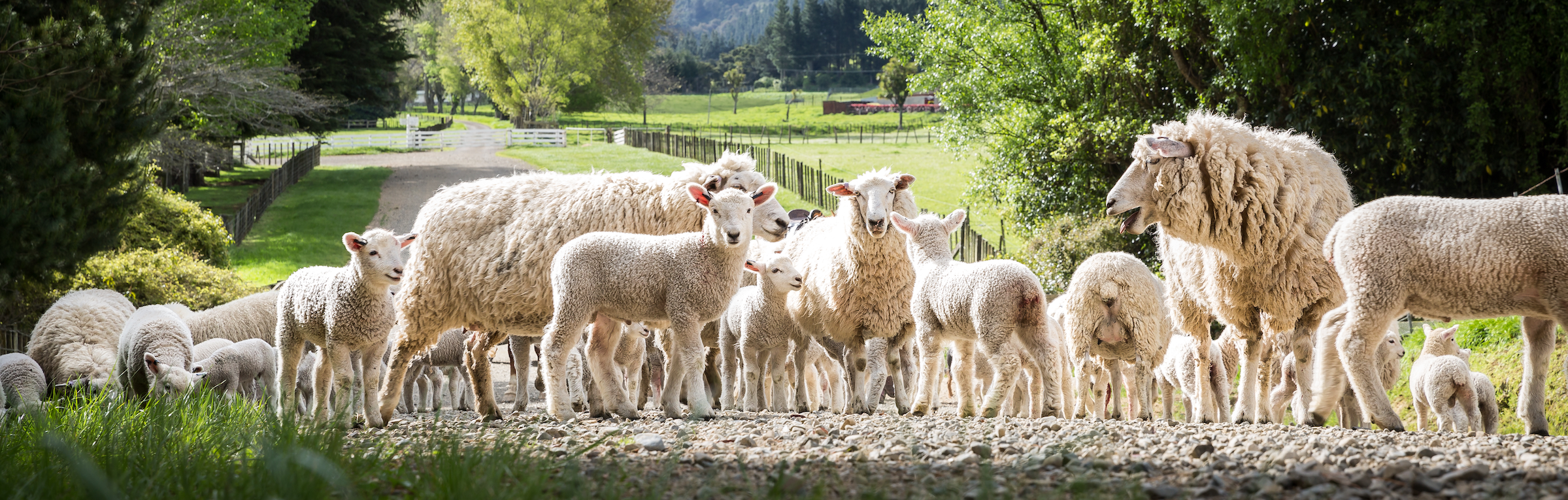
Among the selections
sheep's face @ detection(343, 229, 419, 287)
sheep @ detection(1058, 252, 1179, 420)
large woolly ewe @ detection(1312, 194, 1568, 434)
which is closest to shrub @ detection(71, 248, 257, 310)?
sheep's face @ detection(343, 229, 419, 287)

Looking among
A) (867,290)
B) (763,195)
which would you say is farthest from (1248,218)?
(763,195)

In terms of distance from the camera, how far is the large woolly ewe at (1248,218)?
6.42 meters

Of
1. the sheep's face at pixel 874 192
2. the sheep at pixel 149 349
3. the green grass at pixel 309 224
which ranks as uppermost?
the sheep's face at pixel 874 192

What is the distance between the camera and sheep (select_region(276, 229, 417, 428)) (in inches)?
262

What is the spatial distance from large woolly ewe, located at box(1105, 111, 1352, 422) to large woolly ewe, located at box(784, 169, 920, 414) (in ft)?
5.86

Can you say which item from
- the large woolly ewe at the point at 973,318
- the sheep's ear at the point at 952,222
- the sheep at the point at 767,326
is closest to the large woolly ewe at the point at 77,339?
the sheep at the point at 767,326

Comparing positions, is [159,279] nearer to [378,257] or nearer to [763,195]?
[378,257]

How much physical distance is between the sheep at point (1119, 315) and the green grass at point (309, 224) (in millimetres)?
13357

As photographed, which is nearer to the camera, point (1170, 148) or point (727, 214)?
point (1170, 148)

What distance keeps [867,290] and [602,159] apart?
32400 mm

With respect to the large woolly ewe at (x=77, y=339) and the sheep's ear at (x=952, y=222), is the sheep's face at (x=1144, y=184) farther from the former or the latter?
the large woolly ewe at (x=77, y=339)

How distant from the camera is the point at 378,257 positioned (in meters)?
6.67

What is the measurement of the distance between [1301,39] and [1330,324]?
10.3m

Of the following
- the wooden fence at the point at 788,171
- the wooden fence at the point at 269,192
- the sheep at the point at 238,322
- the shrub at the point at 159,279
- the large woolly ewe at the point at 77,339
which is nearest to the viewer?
the large woolly ewe at the point at 77,339
